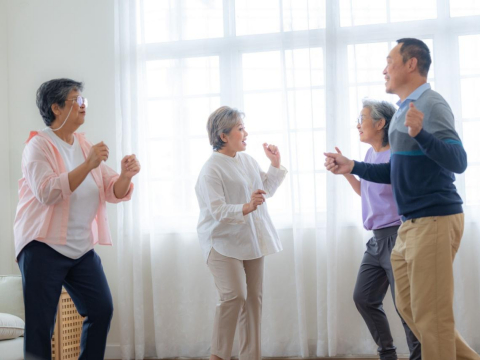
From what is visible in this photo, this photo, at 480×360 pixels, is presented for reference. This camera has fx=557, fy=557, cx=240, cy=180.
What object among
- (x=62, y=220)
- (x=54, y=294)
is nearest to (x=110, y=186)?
(x=62, y=220)

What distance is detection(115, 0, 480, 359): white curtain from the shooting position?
3707 mm

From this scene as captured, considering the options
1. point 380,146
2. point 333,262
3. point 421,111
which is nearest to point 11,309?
point 333,262

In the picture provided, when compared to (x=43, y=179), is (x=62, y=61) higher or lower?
higher

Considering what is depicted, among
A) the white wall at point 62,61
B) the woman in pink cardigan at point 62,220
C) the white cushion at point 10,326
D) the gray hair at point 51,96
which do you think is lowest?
the white cushion at point 10,326

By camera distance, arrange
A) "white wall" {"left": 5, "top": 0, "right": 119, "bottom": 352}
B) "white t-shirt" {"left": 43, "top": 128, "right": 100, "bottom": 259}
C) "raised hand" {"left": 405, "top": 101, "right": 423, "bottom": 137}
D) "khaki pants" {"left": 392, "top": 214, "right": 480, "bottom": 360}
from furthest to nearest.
A: "white wall" {"left": 5, "top": 0, "right": 119, "bottom": 352}, "white t-shirt" {"left": 43, "top": 128, "right": 100, "bottom": 259}, "khaki pants" {"left": 392, "top": 214, "right": 480, "bottom": 360}, "raised hand" {"left": 405, "top": 101, "right": 423, "bottom": 137}

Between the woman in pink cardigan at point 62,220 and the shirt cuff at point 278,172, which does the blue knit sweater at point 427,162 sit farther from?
the woman in pink cardigan at point 62,220

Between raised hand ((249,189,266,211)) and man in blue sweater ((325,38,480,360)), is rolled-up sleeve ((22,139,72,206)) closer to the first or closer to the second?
raised hand ((249,189,266,211))

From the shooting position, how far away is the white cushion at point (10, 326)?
327 centimetres

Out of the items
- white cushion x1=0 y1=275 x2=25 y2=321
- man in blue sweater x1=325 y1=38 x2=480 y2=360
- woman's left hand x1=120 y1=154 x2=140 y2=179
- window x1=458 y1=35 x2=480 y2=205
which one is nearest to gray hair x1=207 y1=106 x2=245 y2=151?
woman's left hand x1=120 y1=154 x2=140 y2=179

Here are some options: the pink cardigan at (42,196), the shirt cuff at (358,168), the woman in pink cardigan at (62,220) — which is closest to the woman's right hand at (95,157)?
the woman in pink cardigan at (62,220)

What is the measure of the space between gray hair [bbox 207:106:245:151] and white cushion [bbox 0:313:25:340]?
1.59m

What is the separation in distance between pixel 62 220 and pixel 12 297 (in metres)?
1.36

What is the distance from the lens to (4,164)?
4246mm

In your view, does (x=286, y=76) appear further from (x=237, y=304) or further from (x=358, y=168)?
(x=237, y=304)
